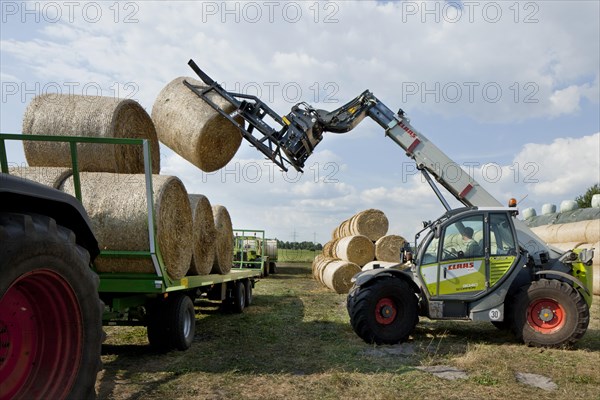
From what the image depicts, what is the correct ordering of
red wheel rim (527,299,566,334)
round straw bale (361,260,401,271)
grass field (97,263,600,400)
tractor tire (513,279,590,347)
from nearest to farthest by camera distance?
grass field (97,263,600,400) → tractor tire (513,279,590,347) → red wheel rim (527,299,566,334) → round straw bale (361,260,401,271)

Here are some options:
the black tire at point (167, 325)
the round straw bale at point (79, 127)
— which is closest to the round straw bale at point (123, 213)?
the round straw bale at point (79, 127)

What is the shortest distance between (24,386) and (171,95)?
6.31 metres

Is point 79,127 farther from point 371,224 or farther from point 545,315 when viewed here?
point 371,224

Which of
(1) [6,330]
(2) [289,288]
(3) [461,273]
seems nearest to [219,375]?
(1) [6,330]

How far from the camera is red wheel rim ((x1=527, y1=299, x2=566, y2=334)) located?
762 centimetres

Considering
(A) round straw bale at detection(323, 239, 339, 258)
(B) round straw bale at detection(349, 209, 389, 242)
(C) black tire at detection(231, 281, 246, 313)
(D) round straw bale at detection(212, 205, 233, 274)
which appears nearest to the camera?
(D) round straw bale at detection(212, 205, 233, 274)

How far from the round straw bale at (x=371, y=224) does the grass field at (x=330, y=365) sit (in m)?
7.03

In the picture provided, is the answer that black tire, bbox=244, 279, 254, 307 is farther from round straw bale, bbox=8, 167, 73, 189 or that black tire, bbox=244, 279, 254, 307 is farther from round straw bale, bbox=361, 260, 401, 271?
round straw bale, bbox=8, 167, 73, 189

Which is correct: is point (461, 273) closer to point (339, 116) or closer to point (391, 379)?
point (391, 379)

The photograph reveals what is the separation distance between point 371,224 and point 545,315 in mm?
9098

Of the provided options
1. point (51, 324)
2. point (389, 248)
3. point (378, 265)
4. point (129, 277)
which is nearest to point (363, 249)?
point (389, 248)

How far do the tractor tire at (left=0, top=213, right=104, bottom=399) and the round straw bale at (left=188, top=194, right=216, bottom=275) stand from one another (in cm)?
420

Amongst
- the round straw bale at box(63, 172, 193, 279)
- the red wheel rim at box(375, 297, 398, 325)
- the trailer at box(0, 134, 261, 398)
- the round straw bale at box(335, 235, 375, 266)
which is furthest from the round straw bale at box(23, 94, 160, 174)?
the round straw bale at box(335, 235, 375, 266)

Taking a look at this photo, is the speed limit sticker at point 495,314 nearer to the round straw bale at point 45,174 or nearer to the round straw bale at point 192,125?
the round straw bale at point 192,125
